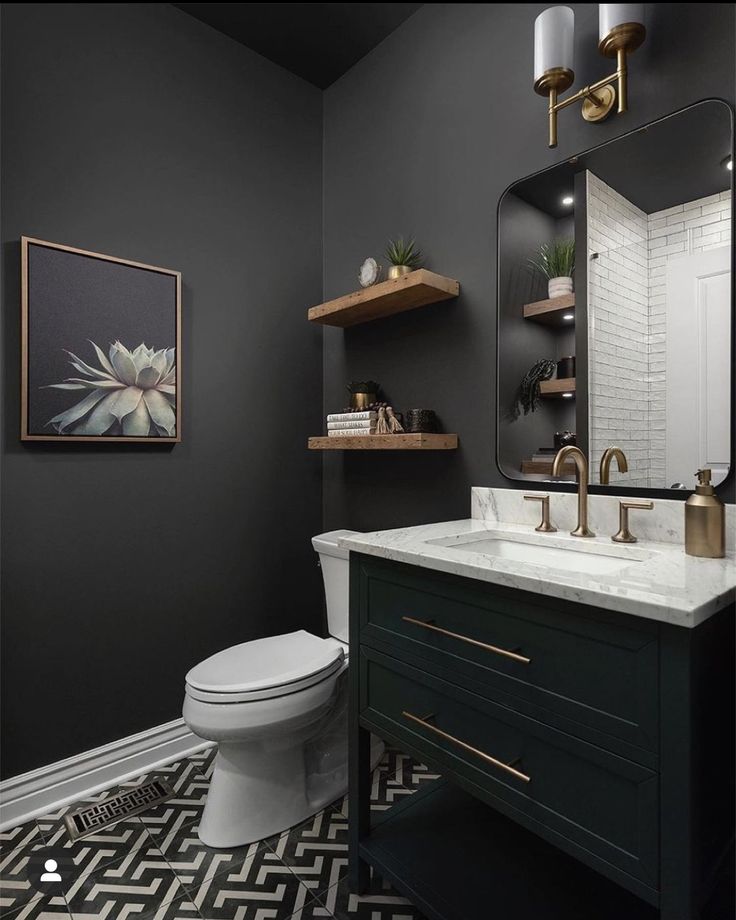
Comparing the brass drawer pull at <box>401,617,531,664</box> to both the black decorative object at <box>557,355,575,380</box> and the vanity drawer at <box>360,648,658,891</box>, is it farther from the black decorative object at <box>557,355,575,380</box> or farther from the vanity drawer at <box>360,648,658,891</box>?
the black decorative object at <box>557,355,575,380</box>

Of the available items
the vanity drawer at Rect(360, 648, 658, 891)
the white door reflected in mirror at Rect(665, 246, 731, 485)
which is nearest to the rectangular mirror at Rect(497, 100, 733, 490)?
the white door reflected in mirror at Rect(665, 246, 731, 485)

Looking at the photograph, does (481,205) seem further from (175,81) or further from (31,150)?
(31,150)

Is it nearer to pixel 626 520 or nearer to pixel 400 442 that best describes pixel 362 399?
pixel 400 442

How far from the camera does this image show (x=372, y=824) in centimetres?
151

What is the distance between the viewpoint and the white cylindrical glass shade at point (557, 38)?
1.52 m

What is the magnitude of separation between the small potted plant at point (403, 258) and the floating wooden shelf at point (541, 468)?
0.80 meters

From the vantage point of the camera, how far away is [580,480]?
1.47 meters

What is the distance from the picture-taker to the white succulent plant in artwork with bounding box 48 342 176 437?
5.99 feet

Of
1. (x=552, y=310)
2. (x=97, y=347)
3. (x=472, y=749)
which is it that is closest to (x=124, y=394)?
(x=97, y=347)

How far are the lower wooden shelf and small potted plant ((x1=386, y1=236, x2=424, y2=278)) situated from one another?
1.69 m

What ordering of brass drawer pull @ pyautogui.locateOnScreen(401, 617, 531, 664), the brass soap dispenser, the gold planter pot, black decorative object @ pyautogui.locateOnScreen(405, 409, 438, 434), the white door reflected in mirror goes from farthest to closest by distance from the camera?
the gold planter pot, black decorative object @ pyautogui.locateOnScreen(405, 409, 438, 434), the white door reflected in mirror, the brass soap dispenser, brass drawer pull @ pyautogui.locateOnScreen(401, 617, 531, 664)

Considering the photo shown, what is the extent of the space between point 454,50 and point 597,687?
210 centimetres

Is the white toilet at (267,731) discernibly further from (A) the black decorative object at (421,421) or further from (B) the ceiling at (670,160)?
(B) the ceiling at (670,160)

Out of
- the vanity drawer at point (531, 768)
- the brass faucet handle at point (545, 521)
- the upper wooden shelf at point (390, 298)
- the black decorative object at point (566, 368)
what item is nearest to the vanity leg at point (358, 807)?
the vanity drawer at point (531, 768)
